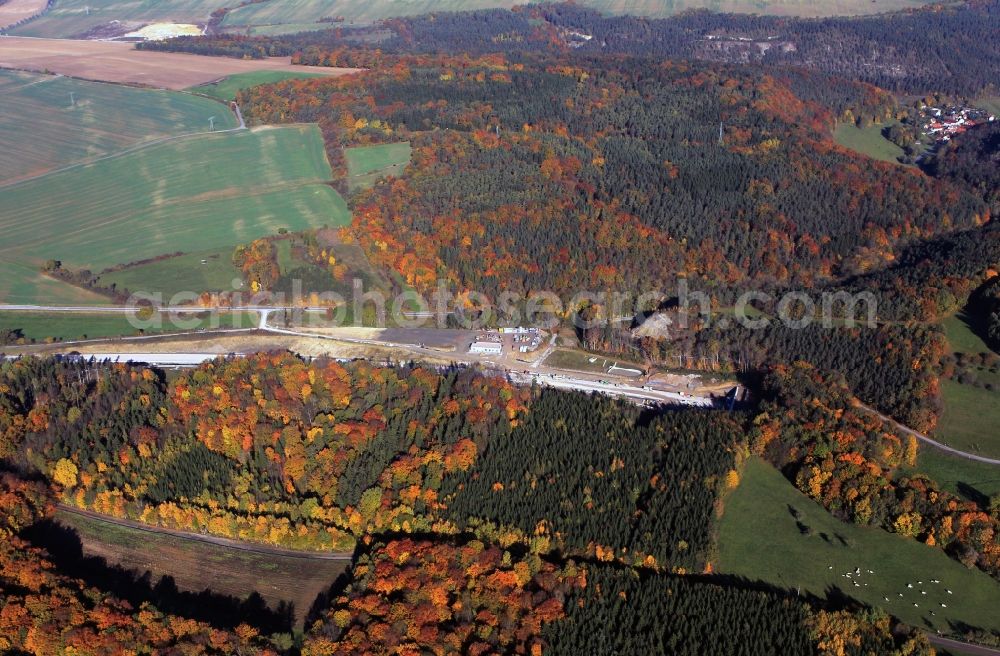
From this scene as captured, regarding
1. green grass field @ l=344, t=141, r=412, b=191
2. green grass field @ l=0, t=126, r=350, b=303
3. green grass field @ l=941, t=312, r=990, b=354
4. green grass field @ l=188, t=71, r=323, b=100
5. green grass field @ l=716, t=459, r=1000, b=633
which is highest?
green grass field @ l=188, t=71, r=323, b=100

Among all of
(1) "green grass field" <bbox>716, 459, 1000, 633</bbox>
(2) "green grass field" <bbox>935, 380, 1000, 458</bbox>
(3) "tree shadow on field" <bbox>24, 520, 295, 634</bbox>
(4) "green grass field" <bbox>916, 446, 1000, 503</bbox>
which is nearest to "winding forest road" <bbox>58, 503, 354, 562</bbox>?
(3) "tree shadow on field" <bbox>24, 520, 295, 634</bbox>

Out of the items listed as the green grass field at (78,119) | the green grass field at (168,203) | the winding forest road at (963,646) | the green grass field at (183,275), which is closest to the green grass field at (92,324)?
the green grass field at (168,203)

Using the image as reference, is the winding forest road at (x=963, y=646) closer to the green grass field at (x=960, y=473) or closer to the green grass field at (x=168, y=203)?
the green grass field at (x=960, y=473)

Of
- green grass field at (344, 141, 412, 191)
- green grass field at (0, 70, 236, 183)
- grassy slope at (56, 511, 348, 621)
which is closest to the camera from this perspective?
grassy slope at (56, 511, 348, 621)

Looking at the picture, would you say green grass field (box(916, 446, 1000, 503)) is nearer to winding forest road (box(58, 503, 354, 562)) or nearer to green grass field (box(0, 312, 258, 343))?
winding forest road (box(58, 503, 354, 562))

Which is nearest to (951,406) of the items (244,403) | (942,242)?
(942,242)

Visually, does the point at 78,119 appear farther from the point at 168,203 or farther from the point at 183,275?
the point at 183,275
